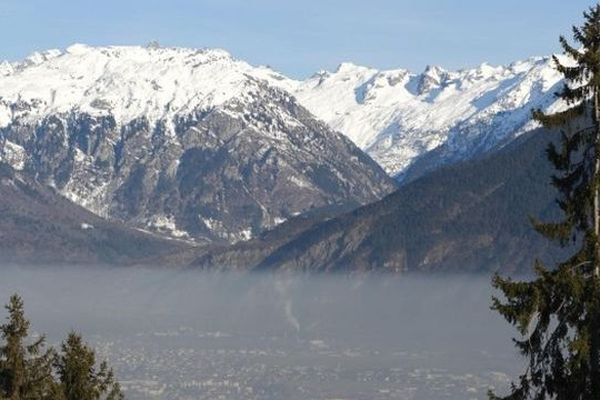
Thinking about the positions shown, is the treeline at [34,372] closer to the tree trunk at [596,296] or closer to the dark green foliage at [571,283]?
the dark green foliage at [571,283]

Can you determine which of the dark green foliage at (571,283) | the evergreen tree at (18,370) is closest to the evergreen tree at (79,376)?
the evergreen tree at (18,370)

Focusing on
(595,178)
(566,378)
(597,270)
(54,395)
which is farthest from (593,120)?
(54,395)

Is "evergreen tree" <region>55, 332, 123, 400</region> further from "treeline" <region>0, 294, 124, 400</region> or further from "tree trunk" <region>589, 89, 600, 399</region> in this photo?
"tree trunk" <region>589, 89, 600, 399</region>

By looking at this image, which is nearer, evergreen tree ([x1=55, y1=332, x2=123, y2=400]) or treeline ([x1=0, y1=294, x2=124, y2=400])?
treeline ([x1=0, y1=294, x2=124, y2=400])

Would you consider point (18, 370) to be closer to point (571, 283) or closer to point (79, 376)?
point (79, 376)

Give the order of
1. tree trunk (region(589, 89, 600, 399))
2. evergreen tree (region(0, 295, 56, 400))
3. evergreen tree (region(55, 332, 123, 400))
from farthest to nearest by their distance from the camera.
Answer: evergreen tree (region(55, 332, 123, 400)) → evergreen tree (region(0, 295, 56, 400)) → tree trunk (region(589, 89, 600, 399))

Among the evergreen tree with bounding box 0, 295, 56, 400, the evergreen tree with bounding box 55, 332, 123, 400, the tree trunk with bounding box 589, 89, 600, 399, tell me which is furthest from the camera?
the evergreen tree with bounding box 55, 332, 123, 400

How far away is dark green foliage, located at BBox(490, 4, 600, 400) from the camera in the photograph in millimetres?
45844

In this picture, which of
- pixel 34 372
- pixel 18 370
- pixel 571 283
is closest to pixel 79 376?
pixel 34 372

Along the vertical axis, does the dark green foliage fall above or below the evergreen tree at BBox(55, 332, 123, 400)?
above

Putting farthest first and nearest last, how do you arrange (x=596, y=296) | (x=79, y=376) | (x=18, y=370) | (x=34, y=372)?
(x=34, y=372) → (x=79, y=376) → (x=18, y=370) → (x=596, y=296)

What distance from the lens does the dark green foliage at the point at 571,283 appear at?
4584 cm

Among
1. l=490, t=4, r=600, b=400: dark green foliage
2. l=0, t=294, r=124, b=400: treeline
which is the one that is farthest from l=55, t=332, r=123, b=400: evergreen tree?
l=490, t=4, r=600, b=400: dark green foliage

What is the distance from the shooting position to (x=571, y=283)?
1802 inches
